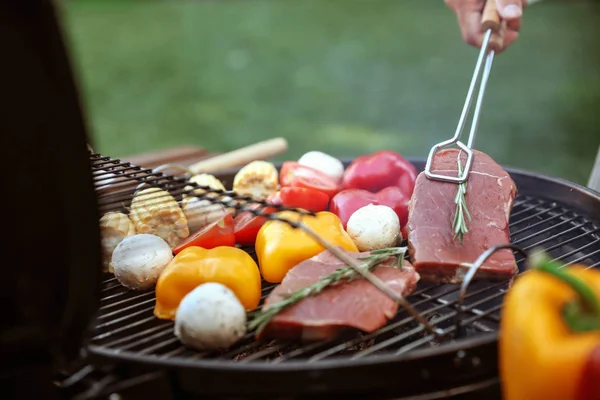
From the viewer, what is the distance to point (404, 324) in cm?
193

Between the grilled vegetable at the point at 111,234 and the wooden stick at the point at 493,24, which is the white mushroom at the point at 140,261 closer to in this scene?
the grilled vegetable at the point at 111,234

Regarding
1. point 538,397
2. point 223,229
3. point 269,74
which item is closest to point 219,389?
point 538,397

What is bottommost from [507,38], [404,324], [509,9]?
[404,324]

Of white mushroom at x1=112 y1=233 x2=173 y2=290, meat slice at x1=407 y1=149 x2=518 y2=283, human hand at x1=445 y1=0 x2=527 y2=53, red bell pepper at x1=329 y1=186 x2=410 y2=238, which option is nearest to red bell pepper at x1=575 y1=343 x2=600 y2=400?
meat slice at x1=407 y1=149 x2=518 y2=283

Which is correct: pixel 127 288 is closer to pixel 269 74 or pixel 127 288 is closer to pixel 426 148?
pixel 426 148

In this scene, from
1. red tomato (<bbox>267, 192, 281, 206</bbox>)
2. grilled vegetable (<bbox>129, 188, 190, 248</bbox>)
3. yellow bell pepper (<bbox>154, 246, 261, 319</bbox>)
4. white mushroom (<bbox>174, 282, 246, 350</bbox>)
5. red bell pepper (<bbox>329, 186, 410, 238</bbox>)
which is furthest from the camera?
red tomato (<bbox>267, 192, 281, 206</bbox>)

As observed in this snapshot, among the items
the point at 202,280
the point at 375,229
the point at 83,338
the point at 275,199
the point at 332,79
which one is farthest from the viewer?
the point at 332,79

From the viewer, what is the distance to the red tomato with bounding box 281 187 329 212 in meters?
2.64

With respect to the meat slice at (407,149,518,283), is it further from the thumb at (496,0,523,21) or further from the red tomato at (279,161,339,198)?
the thumb at (496,0,523,21)

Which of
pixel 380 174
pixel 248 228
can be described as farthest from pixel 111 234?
pixel 380 174

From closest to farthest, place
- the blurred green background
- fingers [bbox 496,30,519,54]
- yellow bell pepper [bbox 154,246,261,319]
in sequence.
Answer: yellow bell pepper [bbox 154,246,261,319] → fingers [bbox 496,30,519,54] → the blurred green background

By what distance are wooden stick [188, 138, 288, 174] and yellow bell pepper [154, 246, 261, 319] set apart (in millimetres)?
1190

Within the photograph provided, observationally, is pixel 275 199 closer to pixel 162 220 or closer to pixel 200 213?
pixel 200 213

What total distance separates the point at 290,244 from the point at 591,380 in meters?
1.09
